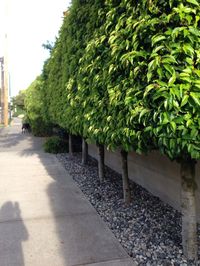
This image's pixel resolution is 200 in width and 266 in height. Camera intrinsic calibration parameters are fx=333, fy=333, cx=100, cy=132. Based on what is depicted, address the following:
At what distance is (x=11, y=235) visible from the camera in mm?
4316

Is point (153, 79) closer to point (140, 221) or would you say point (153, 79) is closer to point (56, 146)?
point (140, 221)

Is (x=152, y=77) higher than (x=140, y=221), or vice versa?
(x=152, y=77)

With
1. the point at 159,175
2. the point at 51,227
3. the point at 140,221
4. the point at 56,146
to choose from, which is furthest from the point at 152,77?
the point at 56,146

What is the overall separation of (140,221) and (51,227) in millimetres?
1238

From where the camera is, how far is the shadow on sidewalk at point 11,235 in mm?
3662

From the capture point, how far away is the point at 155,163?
19.1 feet

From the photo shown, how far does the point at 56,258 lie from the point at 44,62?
10677 mm

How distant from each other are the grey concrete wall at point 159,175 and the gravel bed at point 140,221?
0.13 meters

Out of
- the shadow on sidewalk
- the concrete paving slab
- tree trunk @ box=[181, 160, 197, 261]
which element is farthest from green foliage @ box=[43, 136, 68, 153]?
tree trunk @ box=[181, 160, 197, 261]

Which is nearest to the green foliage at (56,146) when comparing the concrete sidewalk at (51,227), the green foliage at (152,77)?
the concrete sidewalk at (51,227)

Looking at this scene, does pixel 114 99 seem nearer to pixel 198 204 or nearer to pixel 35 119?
pixel 198 204

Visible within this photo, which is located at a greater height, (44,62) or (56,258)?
(44,62)

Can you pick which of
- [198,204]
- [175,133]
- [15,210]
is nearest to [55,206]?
[15,210]

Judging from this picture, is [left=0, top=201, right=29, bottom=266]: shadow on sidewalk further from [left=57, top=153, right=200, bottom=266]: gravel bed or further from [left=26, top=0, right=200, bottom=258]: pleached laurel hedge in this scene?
[left=26, top=0, right=200, bottom=258]: pleached laurel hedge
